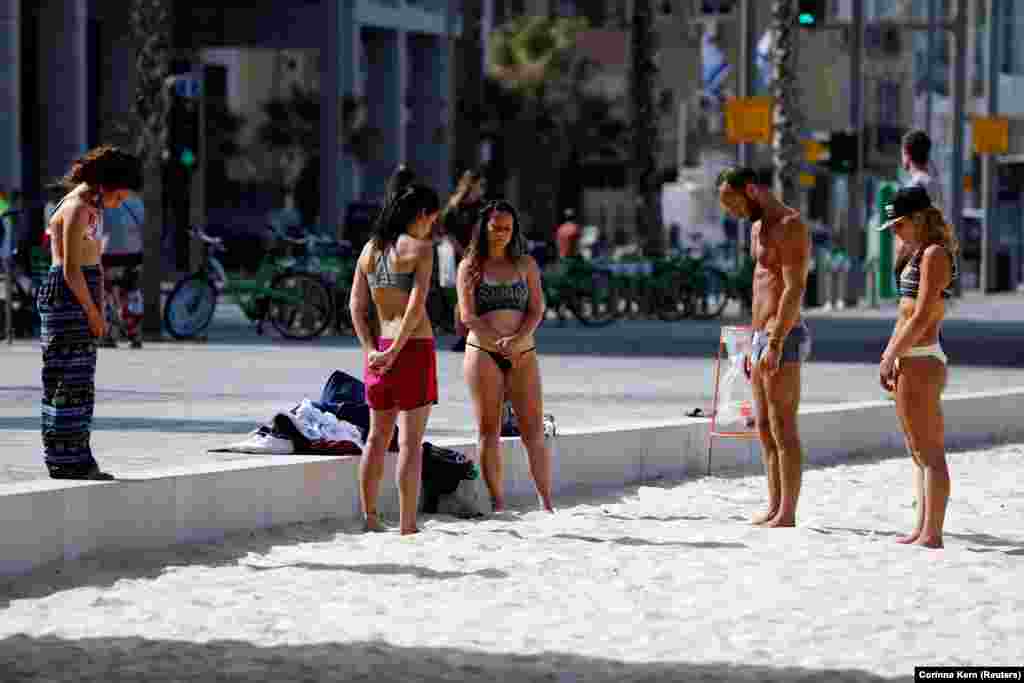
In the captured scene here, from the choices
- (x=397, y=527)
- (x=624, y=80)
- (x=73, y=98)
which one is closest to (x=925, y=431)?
(x=397, y=527)

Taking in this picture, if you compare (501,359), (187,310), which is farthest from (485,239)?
(187,310)

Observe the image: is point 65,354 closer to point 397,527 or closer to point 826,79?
point 397,527

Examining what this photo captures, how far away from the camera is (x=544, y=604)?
10.1 metres

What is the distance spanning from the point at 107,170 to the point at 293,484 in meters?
1.96

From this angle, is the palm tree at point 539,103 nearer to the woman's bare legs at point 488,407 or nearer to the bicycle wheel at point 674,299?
the bicycle wheel at point 674,299

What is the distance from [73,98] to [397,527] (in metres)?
36.6

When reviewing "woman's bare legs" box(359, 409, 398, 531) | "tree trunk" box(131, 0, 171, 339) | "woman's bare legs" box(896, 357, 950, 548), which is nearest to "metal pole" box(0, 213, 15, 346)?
"tree trunk" box(131, 0, 171, 339)

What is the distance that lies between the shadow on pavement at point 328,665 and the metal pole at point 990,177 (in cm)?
4212

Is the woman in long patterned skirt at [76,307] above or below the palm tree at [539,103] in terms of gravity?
below

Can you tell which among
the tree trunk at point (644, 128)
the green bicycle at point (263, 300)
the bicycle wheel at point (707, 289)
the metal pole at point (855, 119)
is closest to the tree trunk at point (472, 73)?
the tree trunk at point (644, 128)

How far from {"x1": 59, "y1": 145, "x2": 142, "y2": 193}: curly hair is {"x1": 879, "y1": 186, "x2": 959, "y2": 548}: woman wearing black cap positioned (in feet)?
10.7

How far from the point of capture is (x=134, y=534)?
11.4m

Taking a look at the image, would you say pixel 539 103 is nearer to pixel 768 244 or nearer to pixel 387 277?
pixel 768 244

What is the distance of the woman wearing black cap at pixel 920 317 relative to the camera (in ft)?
37.4
